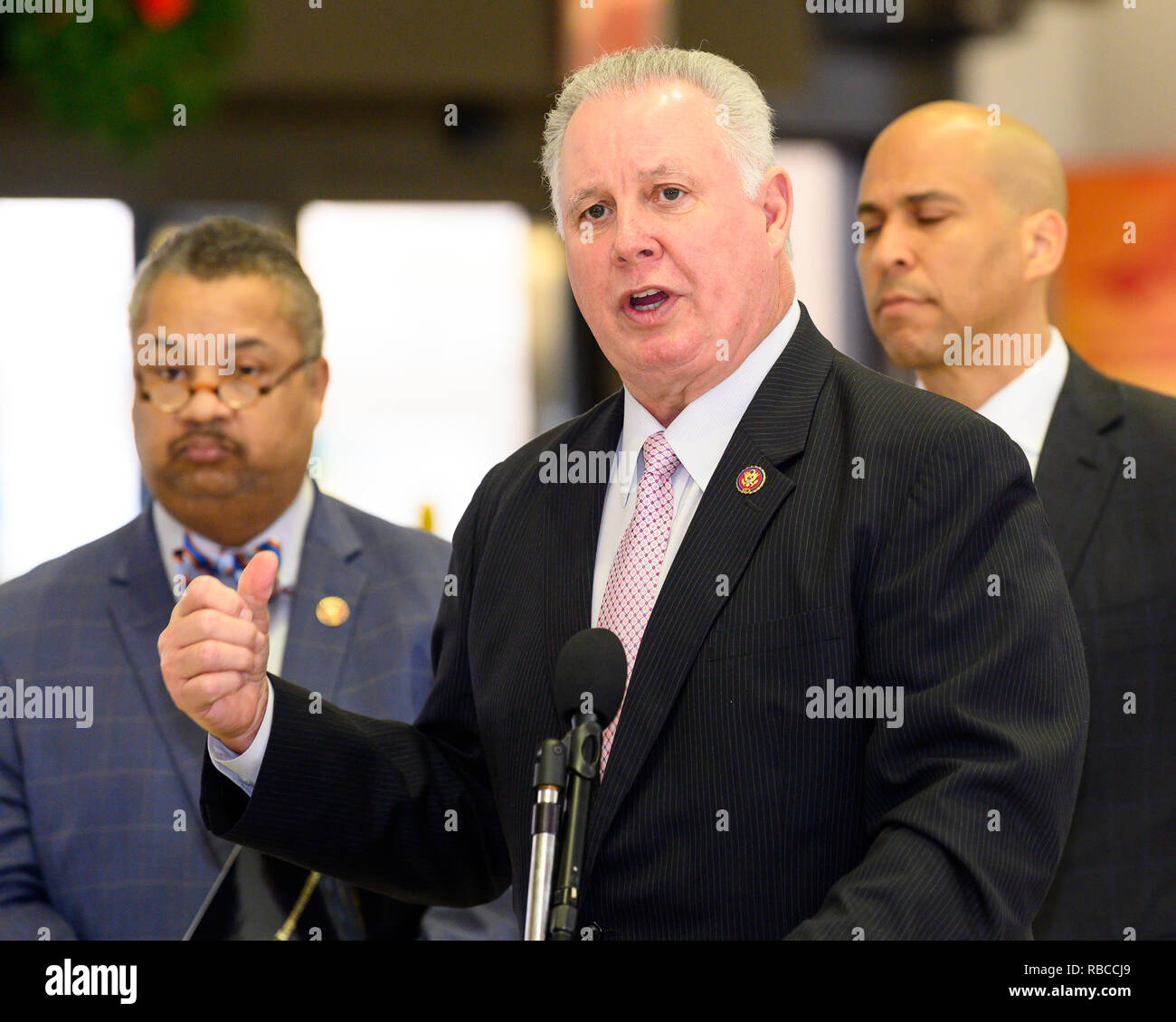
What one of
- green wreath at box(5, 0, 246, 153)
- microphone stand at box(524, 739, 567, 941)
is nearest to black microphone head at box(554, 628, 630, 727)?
microphone stand at box(524, 739, 567, 941)

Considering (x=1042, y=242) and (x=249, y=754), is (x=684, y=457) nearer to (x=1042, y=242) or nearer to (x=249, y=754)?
(x=249, y=754)

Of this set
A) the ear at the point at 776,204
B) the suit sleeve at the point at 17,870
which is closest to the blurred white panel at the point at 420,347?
the suit sleeve at the point at 17,870

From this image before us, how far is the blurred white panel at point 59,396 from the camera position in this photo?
8.66 ft

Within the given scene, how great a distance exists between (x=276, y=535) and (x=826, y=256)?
125 centimetres

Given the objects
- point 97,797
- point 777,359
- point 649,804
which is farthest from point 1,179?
point 649,804

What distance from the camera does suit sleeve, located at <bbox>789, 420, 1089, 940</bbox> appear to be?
1.35 metres

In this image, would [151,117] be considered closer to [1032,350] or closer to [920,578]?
[1032,350]

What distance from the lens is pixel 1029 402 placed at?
2326 millimetres

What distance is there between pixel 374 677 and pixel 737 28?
166cm

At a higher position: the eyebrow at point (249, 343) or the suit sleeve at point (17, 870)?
the eyebrow at point (249, 343)

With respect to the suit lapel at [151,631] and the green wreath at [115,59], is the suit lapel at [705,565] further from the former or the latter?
the green wreath at [115,59]

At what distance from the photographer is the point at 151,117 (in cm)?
329

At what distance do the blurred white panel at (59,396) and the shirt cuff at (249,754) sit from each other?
3.40 ft

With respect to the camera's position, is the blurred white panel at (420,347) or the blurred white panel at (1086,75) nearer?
the blurred white panel at (420,347)
